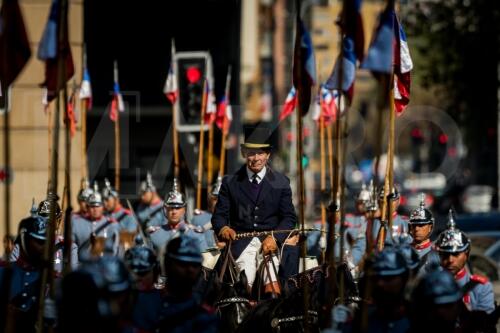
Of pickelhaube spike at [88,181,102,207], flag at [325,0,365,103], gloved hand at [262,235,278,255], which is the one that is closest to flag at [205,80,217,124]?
pickelhaube spike at [88,181,102,207]

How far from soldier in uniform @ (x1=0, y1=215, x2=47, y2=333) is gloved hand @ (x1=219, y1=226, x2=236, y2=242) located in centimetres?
256

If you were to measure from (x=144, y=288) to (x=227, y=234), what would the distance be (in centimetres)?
354

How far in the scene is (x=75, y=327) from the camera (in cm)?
782

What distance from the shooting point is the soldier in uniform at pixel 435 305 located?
25.8 feet

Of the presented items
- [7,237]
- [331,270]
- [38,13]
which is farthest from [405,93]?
[38,13]

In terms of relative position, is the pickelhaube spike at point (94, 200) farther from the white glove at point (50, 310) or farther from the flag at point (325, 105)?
the white glove at point (50, 310)

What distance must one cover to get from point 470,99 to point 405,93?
68.4 feet

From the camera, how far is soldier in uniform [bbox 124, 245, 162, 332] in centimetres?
851

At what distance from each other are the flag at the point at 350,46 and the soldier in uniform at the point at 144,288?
2.01 meters

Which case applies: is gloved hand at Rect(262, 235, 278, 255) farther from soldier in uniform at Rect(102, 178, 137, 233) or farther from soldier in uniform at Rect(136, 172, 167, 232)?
soldier in uniform at Rect(136, 172, 167, 232)

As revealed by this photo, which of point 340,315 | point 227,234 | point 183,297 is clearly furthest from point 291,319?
point 183,297

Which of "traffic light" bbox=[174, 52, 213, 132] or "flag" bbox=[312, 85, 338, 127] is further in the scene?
"traffic light" bbox=[174, 52, 213, 132]

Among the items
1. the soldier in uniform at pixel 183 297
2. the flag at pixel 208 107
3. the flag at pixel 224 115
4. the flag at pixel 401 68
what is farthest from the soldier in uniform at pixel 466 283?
the flag at pixel 224 115

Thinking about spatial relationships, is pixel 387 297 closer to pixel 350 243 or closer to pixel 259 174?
pixel 259 174
